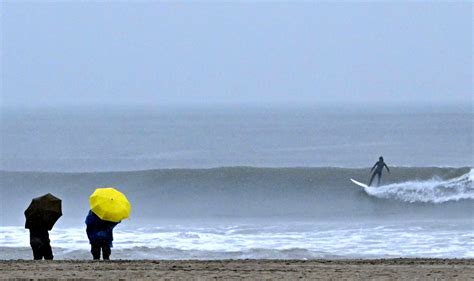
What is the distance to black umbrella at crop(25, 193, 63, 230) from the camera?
11922 millimetres

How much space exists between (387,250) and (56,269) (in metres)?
7.63

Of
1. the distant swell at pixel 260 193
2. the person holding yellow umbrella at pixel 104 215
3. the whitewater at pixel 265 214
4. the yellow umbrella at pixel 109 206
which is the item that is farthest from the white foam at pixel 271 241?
the yellow umbrella at pixel 109 206

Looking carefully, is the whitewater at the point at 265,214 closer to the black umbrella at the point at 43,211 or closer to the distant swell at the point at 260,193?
the distant swell at the point at 260,193

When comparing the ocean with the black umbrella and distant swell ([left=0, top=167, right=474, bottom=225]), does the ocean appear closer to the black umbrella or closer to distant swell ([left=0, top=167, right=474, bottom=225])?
distant swell ([left=0, top=167, right=474, bottom=225])

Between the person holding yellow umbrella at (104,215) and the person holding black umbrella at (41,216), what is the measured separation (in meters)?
0.46

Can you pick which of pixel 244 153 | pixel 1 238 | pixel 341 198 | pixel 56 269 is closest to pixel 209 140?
pixel 244 153

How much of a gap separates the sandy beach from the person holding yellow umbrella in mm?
736

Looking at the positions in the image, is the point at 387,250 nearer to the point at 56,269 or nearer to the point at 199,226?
the point at 199,226

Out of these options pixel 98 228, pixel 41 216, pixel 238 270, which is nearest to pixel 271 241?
pixel 98 228

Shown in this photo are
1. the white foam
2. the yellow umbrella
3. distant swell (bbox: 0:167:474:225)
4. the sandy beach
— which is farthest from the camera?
distant swell (bbox: 0:167:474:225)

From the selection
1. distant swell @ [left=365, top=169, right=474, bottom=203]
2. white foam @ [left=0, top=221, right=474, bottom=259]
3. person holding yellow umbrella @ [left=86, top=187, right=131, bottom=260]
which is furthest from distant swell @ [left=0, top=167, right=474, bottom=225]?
person holding yellow umbrella @ [left=86, top=187, right=131, bottom=260]

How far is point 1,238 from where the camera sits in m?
18.5

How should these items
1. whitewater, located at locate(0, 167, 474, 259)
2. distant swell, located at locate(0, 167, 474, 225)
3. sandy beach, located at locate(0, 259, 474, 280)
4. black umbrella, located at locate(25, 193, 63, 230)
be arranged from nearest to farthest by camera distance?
sandy beach, located at locate(0, 259, 474, 280)
black umbrella, located at locate(25, 193, 63, 230)
whitewater, located at locate(0, 167, 474, 259)
distant swell, located at locate(0, 167, 474, 225)

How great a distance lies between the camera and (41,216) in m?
12.0
